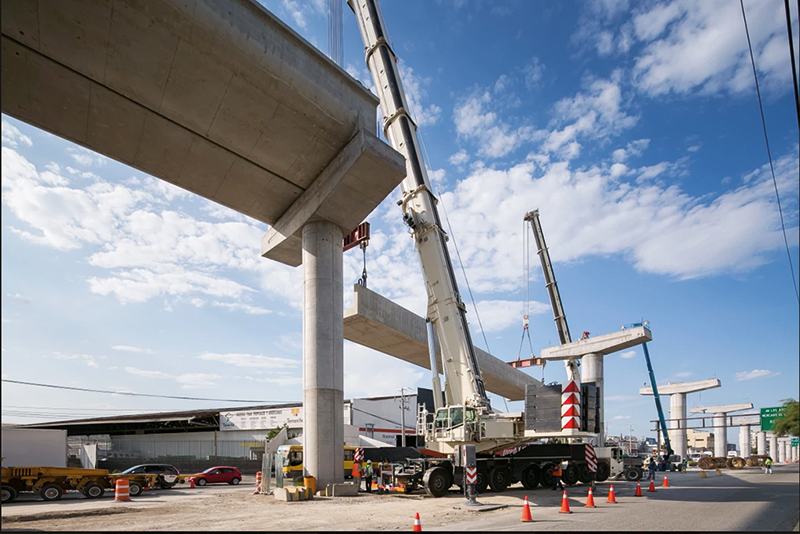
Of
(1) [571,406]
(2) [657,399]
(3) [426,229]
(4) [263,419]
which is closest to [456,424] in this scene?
(1) [571,406]

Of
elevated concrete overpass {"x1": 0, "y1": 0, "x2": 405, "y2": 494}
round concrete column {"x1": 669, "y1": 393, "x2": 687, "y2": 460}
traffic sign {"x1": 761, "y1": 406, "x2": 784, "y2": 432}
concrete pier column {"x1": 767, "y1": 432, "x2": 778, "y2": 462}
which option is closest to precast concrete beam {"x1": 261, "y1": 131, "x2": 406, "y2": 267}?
elevated concrete overpass {"x1": 0, "y1": 0, "x2": 405, "y2": 494}

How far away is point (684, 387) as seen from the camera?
222ft

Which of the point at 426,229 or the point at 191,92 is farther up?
the point at 191,92

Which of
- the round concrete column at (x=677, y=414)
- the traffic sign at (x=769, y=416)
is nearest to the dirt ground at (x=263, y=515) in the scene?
the traffic sign at (x=769, y=416)

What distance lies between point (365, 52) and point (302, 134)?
7682mm

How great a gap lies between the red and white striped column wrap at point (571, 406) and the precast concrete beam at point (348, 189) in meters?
10.0

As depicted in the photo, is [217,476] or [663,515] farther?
[217,476]

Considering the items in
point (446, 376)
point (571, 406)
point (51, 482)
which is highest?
point (446, 376)

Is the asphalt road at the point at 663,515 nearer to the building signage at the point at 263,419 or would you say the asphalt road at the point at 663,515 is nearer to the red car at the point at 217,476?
the red car at the point at 217,476

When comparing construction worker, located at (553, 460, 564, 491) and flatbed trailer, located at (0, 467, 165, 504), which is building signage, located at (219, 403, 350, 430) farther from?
construction worker, located at (553, 460, 564, 491)

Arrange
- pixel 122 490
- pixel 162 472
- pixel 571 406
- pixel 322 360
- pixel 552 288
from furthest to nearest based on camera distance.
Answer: pixel 552 288, pixel 162 472, pixel 322 360, pixel 122 490, pixel 571 406

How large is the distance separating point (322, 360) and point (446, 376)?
190 inches

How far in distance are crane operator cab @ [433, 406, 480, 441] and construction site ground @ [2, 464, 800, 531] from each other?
6.91 feet

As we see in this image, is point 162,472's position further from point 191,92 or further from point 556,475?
point 191,92
